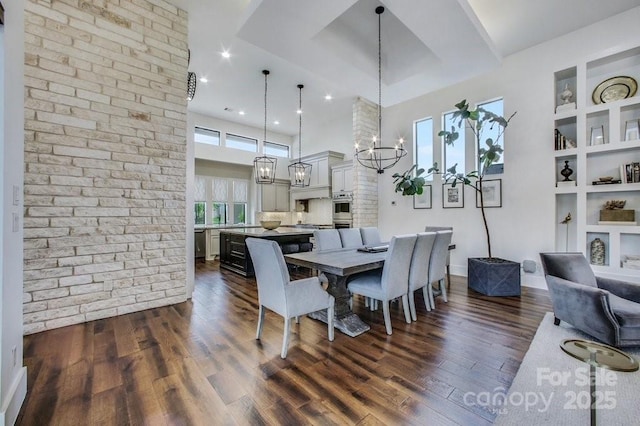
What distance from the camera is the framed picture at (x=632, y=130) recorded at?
11.4ft

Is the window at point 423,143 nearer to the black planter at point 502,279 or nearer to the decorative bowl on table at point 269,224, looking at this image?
the black planter at point 502,279

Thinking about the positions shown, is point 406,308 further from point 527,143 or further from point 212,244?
point 212,244

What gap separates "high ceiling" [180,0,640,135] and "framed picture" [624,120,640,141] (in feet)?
4.81

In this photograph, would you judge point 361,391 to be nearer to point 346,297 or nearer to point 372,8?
point 346,297

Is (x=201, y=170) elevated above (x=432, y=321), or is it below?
above

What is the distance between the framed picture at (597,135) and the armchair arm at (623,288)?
2.17 meters

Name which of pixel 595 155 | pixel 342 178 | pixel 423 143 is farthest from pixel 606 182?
pixel 342 178

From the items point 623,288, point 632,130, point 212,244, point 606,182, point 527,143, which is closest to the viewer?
point 623,288

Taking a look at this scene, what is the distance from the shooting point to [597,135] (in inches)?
149

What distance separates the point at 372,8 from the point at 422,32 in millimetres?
716

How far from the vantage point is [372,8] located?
133 inches

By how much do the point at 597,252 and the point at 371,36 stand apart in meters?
4.43

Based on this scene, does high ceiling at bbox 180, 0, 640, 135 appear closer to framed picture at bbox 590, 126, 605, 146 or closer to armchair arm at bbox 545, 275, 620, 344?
framed picture at bbox 590, 126, 605, 146

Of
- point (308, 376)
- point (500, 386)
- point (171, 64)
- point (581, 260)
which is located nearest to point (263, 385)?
point (308, 376)
